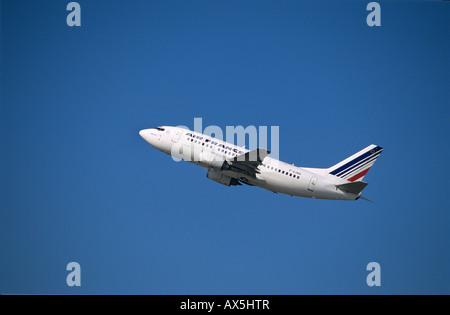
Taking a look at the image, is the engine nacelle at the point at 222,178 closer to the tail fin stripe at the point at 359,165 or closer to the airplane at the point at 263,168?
the airplane at the point at 263,168

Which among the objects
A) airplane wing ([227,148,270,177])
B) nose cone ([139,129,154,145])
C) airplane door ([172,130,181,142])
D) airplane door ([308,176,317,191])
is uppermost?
nose cone ([139,129,154,145])

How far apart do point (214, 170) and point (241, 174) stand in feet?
10.3

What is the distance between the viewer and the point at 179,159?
6384cm

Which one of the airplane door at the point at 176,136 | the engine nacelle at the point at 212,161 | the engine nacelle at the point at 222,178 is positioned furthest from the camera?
the airplane door at the point at 176,136

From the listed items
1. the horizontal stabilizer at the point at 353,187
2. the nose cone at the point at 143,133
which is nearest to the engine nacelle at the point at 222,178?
the nose cone at the point at 143,133

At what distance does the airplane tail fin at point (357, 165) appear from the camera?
6335 centimetres

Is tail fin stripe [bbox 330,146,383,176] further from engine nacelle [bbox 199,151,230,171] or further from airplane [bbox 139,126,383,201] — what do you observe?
engine nacelle [bbox 199,151,230,171]

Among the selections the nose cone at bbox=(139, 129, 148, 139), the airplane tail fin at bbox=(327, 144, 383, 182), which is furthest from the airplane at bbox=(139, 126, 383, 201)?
the nose cone at bbox=(139, 129, 148, 139)

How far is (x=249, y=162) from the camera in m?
60.3

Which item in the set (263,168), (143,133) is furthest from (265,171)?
(143,133)

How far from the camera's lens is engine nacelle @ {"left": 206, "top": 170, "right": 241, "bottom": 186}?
63469 mm

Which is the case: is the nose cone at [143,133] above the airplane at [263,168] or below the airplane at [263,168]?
above

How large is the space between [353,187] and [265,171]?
8927 millimetres

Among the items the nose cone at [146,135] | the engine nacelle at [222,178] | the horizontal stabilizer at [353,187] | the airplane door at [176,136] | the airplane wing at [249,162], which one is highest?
the nose cone at [146,135]
